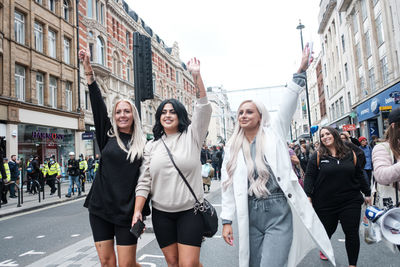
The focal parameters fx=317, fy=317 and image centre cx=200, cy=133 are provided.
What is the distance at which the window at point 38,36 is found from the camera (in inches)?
784

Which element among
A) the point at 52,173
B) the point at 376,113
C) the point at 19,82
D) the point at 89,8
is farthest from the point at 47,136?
the point at 376,113

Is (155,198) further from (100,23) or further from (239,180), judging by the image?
(100,23)

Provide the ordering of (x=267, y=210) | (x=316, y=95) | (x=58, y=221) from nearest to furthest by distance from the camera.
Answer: (x=267, y=210), (x=58, y=221), (x=316, y=95)

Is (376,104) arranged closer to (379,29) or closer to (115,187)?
(379,29)

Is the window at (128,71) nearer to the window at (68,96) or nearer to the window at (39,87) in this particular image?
the window at (68,96)

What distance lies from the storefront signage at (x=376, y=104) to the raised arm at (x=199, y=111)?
699 inches

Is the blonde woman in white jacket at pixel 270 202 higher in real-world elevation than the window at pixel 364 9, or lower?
lower

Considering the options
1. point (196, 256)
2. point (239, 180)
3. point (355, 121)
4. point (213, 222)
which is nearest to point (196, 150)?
point (239, 180)

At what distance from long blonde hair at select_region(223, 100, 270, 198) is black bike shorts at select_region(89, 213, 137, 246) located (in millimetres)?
862

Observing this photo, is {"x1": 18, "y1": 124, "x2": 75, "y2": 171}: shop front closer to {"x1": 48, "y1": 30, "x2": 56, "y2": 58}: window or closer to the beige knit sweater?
{"x1": 48, "y1": 30, "x2": 56, "y2": 58}: window

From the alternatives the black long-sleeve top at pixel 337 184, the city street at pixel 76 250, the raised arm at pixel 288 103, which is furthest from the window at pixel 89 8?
the raised arm at pixel 288 103

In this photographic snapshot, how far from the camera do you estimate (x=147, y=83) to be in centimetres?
615

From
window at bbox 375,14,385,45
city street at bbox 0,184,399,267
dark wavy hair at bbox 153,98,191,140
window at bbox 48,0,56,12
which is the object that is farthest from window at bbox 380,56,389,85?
window at bbox 48,0,56,12

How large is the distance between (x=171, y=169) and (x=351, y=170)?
7.62 ft
